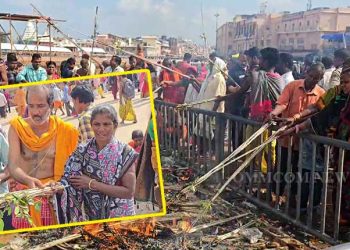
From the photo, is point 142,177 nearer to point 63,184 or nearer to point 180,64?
point 63,184

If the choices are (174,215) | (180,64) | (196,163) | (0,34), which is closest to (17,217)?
(174,215)

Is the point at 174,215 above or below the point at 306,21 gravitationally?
below

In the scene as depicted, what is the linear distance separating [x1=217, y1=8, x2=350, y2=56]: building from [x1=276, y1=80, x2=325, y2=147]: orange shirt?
5.10 m

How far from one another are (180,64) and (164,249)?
5.50 m

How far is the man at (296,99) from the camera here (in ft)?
15.4

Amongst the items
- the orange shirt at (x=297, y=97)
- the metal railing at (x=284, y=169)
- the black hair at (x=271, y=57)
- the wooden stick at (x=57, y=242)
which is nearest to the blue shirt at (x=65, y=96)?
the wooden stick at (x=57, y=242)

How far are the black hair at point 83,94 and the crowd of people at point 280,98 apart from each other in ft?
7.56

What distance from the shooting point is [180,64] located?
29.0 feet

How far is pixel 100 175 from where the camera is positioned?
10.1 ft

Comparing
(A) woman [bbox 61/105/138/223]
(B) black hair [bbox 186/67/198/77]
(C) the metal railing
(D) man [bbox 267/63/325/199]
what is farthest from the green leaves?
(B) black hair [bbox 186/67/198/77]

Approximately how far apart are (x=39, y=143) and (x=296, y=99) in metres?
3.00

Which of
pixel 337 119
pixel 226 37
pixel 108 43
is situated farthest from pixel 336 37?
pixel 337 119

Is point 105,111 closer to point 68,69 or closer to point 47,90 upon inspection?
point 47,90

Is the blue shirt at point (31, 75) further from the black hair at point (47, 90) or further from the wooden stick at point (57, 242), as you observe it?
the black hair at point (47, 90)
